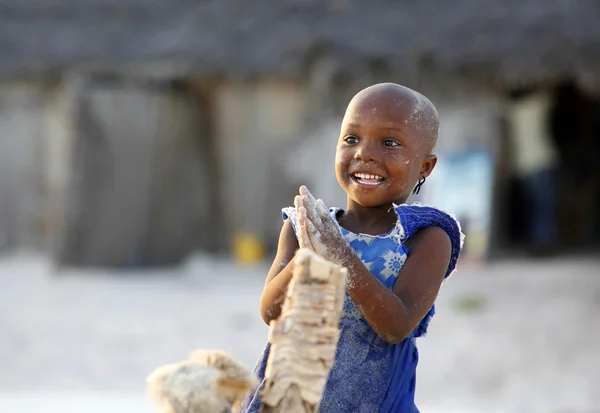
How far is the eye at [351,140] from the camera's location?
1.80m

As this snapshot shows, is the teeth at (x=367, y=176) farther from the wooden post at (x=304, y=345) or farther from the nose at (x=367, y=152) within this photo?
the wooden post at (x=304, y=345)

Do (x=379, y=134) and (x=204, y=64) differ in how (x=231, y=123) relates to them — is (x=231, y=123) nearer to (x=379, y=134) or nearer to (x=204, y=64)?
(x=204, y=64)

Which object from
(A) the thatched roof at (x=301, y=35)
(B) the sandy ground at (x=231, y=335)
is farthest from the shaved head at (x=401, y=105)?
(A) the thatched roof at (x=301, y=35)

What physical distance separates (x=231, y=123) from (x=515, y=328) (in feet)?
16.9

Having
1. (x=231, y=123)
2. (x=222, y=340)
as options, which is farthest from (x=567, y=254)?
(x=222, y=340)

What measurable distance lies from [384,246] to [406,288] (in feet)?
0.42

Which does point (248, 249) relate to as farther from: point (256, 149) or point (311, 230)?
point (311, 230)

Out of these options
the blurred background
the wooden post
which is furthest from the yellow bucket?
the wooden post

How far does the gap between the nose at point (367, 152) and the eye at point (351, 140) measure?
3 centimetres

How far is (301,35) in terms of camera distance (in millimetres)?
10203

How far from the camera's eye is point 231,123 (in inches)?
431

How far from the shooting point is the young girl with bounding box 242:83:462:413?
1.73 meters

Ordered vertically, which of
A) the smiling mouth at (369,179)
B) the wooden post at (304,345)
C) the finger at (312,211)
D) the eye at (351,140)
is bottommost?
the wooden post at (304,345)

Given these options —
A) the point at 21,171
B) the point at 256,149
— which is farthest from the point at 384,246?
the point at 21,171
